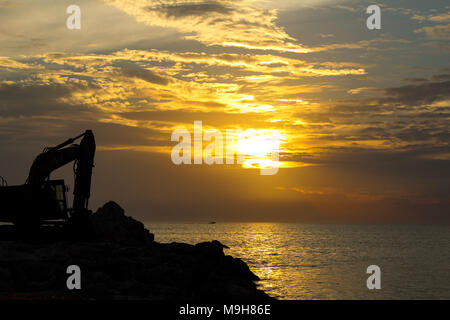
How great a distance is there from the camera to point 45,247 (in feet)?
108

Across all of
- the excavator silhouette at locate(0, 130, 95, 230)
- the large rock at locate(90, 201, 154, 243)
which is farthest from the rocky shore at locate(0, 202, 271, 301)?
the large rock at locate(90, 201, 154, 243)

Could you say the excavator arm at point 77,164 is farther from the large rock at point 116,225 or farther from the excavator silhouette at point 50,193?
the large rock at point 116,225

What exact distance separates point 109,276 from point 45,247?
29.3ft

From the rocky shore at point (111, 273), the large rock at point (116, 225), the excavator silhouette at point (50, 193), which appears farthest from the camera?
the large rock at point (116, 225)

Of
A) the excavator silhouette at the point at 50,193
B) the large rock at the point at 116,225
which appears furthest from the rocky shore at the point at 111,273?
the large rock at the point at 116,225

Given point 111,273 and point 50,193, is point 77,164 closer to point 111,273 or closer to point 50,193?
point 50,193

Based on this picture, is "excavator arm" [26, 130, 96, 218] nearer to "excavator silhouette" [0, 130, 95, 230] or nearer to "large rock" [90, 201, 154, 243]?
"excavator silhouette" [0, 130, 95, 230]

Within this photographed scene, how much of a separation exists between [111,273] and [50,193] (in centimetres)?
1137

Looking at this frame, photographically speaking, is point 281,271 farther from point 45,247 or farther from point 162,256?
point 45,247

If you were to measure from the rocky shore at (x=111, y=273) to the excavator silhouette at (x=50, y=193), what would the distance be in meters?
1.72

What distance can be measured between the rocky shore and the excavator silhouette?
1716 mm

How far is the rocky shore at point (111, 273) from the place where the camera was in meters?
22.7
